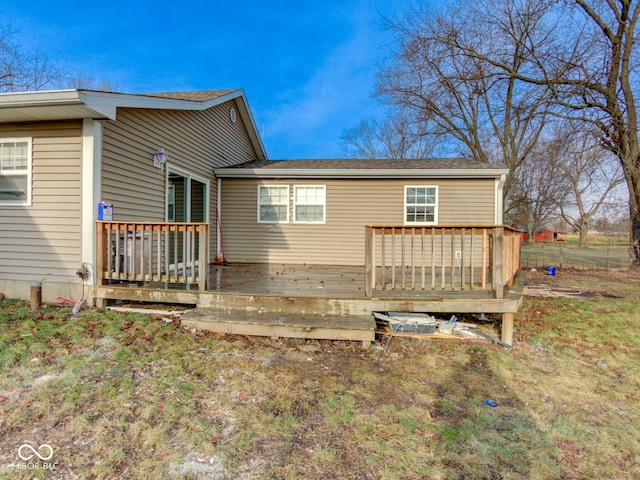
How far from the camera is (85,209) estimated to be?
15.7ft

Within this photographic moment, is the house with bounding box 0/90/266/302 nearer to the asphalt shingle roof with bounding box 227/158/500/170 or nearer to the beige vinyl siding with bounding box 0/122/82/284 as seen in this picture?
the beige vinyl siding with bounding box 0/122/82/284

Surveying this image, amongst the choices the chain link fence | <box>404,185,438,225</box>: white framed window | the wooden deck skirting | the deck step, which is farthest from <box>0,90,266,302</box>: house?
the chain link fence

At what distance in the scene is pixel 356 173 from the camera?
27.5 ft

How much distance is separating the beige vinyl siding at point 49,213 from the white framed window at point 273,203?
4.48 meters

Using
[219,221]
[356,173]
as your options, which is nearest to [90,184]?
[219,221]

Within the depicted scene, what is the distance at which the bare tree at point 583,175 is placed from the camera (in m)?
11.8

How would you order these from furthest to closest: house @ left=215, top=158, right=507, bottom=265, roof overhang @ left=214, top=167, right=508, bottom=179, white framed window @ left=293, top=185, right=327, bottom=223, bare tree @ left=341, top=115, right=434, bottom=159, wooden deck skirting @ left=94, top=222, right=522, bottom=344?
bare tree @ left=341, top=115, right=434, bottom=159
white framed window @ left=293, top=185, right=327, bottom=223
house @ left=215, top=158, right=507, bottom=265
roof overhang @ left=214, top=167, right=508, bottom=179
wooden deck skirting @ left=94, top=222, right=522, bottom=344

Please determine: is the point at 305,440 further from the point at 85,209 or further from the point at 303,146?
the point at 303,146

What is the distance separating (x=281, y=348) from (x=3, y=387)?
2.47m

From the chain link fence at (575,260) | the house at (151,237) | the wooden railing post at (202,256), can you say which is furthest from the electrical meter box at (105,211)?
the chain link fence at (575,260)

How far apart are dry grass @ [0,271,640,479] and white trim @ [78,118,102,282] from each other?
3.43 feet

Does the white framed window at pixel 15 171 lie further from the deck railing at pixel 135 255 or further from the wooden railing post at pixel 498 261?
the wooden railing post at pixel 498 261

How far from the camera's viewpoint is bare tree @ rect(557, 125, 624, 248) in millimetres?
11828

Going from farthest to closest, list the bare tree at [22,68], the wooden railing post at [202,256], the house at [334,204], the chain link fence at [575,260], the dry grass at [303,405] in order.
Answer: the bare tree at [22,68] → the chain link fence at [575,260] → the house at [334,204] → the wooden railing post at [202,256] → the dry grass at [303,405]
